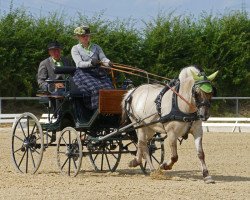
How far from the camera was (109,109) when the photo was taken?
12.7 metres

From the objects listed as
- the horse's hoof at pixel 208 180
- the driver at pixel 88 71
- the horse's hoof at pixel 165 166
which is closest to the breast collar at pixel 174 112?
the horse's hoof at pixel 165 166

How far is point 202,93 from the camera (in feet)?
38.5

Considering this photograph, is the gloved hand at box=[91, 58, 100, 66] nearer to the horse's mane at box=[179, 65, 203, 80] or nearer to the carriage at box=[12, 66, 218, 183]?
the carriage at box=[12, 66, 218, 183]

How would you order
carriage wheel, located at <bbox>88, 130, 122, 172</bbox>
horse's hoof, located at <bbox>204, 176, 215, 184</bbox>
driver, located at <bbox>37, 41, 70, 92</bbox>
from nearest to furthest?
horse's hoof, located at <bbox>204, 176, 215, 184</bbox> < carriage wheel, located at <bbox>88, 130, 122, 172</bbox> < driver, located at <bbox>37, 41, 70, 92</bbox>

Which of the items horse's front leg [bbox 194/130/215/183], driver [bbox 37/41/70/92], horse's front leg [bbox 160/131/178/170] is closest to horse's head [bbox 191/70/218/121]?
horse's front leg [bbox 194/130/215/183]

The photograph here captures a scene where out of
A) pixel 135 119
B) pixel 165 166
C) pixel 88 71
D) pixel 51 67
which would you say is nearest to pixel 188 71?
pixel 135 119

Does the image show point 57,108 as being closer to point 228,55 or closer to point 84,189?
point 84,189

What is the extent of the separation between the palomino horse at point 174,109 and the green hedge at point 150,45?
1579 cm

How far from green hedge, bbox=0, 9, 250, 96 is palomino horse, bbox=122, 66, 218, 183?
1579 centimetres

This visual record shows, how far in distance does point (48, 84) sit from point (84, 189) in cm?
331

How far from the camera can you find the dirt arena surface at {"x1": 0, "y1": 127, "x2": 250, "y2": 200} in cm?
1021

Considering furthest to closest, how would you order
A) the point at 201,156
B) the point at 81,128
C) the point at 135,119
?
1. the point at 81,128
2. the point at 135,119
3. the point at 201,156

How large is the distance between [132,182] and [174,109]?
111 cm

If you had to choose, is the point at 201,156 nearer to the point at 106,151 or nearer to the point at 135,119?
the point at 135,119
